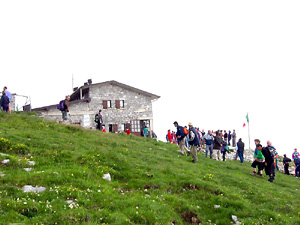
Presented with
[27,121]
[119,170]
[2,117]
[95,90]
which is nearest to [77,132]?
[27,121]

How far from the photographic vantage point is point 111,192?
930 cm

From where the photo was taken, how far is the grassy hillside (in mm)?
7410

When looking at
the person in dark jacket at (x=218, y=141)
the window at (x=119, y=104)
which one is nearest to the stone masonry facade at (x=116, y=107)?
the window at (x=119, y=104)

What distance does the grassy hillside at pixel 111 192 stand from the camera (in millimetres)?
7410

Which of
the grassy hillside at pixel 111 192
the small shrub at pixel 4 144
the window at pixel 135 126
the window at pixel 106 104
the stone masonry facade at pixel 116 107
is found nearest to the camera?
the grassy hillside at pixel 111 192

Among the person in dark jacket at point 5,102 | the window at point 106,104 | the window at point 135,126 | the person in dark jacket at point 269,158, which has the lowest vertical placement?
the person in dark jacket at point 269,158

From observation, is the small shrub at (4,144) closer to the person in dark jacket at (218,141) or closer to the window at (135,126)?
the person in dark jacket at (218,141)

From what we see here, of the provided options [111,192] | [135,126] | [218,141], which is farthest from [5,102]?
[135,126]

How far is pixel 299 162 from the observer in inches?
994

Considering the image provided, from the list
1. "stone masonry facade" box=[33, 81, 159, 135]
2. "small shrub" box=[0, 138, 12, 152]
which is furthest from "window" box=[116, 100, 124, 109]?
"small shrub" box=[0, 138, 12, 152]

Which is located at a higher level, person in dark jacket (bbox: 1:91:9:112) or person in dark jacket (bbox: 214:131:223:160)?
person in dark jacket (bbox: 1:91:9:112)

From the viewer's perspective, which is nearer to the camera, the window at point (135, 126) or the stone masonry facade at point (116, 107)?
the stone masonry facade at point (116, 107)

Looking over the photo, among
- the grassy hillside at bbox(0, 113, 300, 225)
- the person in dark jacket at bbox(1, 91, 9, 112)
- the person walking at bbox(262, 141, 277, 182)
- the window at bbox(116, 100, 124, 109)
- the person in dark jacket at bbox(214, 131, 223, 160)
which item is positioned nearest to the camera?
the grassy hillside at bbox(0, 113, 300, 225)

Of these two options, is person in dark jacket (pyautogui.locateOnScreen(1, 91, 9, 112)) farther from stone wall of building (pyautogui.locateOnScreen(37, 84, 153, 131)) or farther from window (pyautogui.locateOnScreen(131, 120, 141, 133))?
window (pyautogui.locateOnScreen(131, 120, 141, 133))
